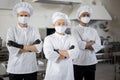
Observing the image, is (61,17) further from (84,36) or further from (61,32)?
(84,36)

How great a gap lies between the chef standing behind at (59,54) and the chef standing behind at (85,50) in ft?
1.15

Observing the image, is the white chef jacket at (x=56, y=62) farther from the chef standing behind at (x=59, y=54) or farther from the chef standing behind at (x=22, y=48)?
the chef standing behind at (x=22, y=48)

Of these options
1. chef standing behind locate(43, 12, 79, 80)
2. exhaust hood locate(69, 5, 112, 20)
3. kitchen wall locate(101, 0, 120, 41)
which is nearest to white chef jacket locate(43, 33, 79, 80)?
chef standing behind locate(43, 12, 79, 80)

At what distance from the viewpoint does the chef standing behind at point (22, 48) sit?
184cm

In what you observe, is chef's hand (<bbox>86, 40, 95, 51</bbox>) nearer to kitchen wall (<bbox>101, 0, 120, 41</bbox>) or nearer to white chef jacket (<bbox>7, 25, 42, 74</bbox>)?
white chef jacket (<bbox>7, 25, 42, 74</bbox>)

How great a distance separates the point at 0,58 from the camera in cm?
370

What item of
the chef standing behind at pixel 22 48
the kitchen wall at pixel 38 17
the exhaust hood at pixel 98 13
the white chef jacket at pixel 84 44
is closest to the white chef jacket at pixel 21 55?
the chef standing behind at pixel 22 48

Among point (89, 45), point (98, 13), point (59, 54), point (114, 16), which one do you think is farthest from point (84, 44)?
point (114, 16)

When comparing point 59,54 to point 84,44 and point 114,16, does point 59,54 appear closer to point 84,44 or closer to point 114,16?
point 84,44

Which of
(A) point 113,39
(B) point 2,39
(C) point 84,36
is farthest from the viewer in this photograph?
(A) point 113,39

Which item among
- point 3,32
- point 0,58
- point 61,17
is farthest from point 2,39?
point 61,17

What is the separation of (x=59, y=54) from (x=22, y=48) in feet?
1.26

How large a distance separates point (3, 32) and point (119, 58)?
2.83 metres

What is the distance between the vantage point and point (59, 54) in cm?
182
